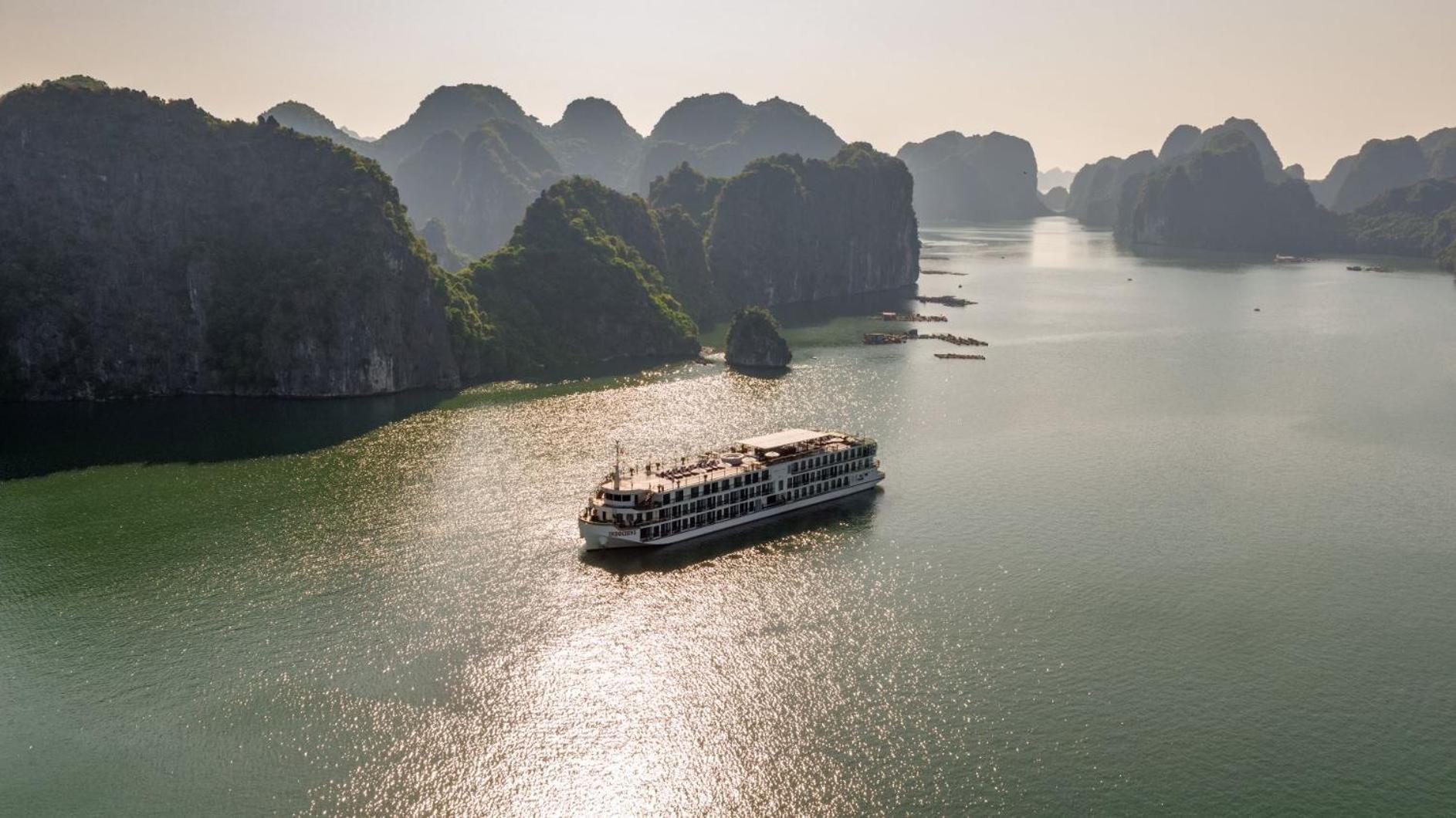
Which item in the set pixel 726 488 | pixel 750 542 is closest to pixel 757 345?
pixel 726 488

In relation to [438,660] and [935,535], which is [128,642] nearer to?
→ [438,660]

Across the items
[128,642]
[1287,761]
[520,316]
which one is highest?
[520,316]

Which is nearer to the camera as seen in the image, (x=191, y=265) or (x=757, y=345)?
(x=191, y=265)

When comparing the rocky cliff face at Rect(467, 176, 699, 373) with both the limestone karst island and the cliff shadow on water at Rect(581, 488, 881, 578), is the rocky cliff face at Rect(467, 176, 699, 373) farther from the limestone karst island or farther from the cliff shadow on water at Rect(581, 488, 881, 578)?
the cliff shadow on water at Rect(581, 488, 881, 578)

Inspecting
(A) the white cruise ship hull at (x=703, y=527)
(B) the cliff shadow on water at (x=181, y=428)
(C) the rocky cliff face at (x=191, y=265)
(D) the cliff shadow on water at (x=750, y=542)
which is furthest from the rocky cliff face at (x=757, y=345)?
(D) the cliff shadow on water at (x=750, y=542)

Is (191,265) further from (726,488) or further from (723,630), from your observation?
(723,630)

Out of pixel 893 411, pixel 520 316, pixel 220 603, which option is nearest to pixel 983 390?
pixel 893 411
